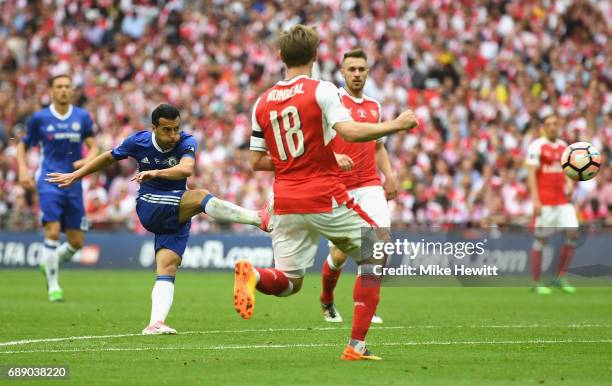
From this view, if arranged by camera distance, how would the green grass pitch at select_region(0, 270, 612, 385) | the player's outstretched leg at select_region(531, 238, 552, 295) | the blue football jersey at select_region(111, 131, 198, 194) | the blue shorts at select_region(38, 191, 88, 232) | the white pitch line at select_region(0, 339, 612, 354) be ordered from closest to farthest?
the green grass pitch at select_region(0, 270, 612, 385)
the white pitch line at select_region(0, 339, 612, 354)
the blue football jersey at select_region(111, 131, 198, 194)
the blue shorts at select_region(38, 191, 88, 232)
the player's outstretched leg at select_region(531, 238, 552, 295)

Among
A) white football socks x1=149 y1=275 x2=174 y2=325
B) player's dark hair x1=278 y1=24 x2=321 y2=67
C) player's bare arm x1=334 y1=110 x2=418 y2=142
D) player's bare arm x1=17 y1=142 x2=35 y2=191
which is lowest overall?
white football socks x1=149 y1=275 x2=174 y2=325

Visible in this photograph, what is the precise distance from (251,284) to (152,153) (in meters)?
3.12

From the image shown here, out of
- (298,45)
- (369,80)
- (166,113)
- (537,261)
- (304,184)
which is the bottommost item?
(537,261)

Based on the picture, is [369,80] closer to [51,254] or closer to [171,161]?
[51,254]

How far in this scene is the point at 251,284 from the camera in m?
8.80

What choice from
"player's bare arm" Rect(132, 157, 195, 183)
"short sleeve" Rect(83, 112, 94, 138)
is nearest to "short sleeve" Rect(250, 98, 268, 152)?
"player's bare arm" Rect(132, 157, 195, 183)

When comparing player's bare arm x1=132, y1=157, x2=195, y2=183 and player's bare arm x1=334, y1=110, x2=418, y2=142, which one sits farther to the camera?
player's bare arm x1=132, y1=157, x2=195, y2=183

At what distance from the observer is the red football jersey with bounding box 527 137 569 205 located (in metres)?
19.3

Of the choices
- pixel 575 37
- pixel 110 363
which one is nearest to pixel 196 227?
pixel 575 37

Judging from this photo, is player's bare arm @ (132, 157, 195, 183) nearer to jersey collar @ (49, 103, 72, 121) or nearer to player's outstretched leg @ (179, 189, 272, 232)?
player's outstretched leg @ (179, 189, 272, 232)

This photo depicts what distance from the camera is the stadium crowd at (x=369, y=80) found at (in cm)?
2583

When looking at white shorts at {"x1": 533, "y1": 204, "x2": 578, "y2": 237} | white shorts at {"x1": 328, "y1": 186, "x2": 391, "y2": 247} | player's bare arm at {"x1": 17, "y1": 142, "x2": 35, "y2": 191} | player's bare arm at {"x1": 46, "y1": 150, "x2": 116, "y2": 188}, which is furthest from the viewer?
white shorts at {"x1": 533, "y1": 204, "x2": 578, "y2": 237}

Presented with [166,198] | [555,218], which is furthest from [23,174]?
[555,218]

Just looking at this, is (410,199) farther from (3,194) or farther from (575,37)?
(3,194)
